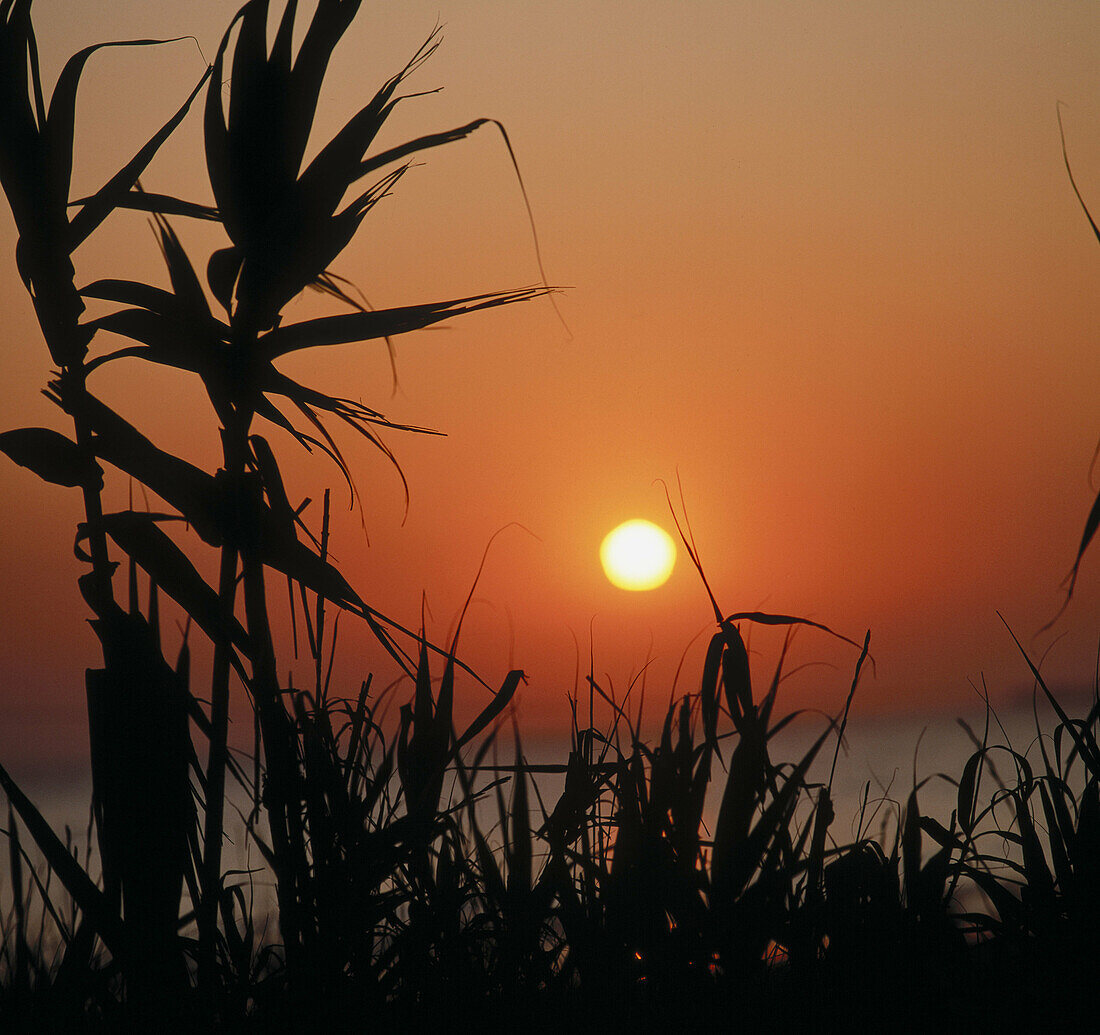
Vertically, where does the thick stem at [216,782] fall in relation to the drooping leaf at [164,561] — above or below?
below

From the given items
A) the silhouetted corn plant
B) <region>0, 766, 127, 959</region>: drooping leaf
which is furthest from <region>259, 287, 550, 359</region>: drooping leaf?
<region>0, 766, 127, 959</region>: drooping leaf

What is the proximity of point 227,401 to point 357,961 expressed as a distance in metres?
0.86

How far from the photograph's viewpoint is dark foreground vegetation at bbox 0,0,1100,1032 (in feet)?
4.43

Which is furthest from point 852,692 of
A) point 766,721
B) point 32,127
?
point 32,127

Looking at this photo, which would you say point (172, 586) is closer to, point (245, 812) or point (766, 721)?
point (245, 812)

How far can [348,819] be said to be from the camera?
145 centimetres

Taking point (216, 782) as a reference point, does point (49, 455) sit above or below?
above

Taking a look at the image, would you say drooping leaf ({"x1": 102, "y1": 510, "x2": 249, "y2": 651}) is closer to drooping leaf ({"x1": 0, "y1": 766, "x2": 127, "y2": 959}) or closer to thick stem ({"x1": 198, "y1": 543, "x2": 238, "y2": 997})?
thick stem ({"x1": 198, "y1": 543, "x2": 238, "y2": 997})

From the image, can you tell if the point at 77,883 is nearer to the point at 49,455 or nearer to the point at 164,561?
the point at 164,561

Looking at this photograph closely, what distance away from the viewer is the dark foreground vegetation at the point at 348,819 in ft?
4.43

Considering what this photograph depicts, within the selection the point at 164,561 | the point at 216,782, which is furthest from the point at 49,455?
the point at 216,782

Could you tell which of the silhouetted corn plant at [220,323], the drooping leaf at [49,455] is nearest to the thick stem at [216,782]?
the silhouetted corn plant at [220,323]

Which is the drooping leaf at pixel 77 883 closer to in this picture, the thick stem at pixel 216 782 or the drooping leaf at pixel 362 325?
the thick stem at pixel 216 782

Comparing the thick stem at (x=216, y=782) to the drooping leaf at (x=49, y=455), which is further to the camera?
the drooping leaf at (x=49, y=455)
